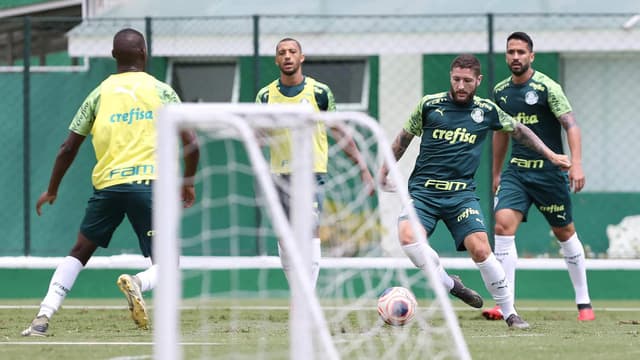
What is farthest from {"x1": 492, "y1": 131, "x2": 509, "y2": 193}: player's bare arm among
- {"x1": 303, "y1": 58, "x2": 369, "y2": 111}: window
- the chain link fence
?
{"x1": 303, "y1": 58, "x2": 369, "y2": 111}: window

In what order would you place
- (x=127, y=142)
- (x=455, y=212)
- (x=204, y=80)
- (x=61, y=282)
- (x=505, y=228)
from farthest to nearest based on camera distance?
(x=204, y=80) → (x=505, y=228) → (x=455, y=212) → (x=61, y=282) → (x=127, y=142)

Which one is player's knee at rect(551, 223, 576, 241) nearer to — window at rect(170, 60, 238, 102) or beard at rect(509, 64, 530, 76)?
beard at rect(509, 64, 530, 76)

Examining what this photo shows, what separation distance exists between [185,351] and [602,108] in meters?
9.55

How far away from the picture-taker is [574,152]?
10.1 meters

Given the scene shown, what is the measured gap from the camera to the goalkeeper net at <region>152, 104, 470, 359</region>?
484 centimetres

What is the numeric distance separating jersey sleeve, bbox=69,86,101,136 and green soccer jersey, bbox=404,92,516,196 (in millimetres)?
2272

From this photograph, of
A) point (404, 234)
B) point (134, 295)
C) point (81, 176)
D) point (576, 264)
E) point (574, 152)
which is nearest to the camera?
point (134, 295)

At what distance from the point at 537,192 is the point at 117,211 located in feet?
11.4

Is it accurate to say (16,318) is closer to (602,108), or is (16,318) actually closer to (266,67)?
(266,67)

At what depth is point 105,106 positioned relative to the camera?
8406 millimetres

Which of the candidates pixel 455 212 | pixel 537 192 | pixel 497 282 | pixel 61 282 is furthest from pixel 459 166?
pixel 61 282

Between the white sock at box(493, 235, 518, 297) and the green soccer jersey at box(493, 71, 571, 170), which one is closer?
the green soccer jersey at box(493, 71, 571, 170)

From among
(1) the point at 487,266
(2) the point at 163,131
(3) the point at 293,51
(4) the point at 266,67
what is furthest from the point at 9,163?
(2) the point at 163,131

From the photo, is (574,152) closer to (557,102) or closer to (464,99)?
(557,102)
